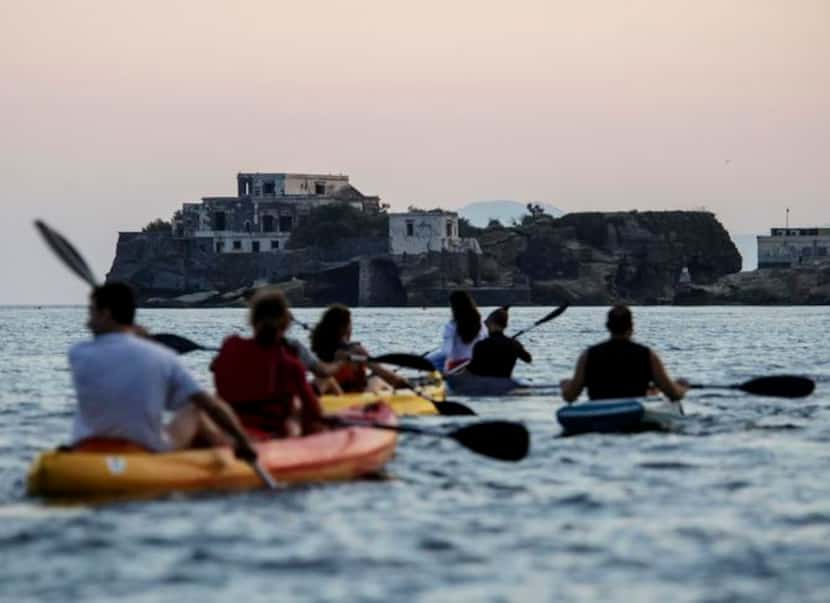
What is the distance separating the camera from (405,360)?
25.8 metres

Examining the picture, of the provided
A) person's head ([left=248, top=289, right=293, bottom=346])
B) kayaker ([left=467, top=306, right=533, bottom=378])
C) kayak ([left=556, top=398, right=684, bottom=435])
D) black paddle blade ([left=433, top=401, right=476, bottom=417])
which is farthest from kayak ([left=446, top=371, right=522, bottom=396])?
person's head ([left=248, top=289, right=293, bottom=346])

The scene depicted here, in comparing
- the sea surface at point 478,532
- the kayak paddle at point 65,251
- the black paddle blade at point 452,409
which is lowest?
the sea surface at point 478,532

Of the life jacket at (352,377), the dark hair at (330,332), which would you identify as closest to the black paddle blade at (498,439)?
the dark hair at (330,332)

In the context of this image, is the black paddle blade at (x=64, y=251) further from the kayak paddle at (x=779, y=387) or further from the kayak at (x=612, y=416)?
the kayak paddle at (x=779, y=387)

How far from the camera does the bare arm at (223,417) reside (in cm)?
1576

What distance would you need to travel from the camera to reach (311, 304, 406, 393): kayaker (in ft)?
75.5

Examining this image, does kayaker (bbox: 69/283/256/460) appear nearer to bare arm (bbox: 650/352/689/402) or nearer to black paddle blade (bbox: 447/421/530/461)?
black paddle blade (bbox: 447/421/530/461)

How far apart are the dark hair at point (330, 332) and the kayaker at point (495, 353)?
5.38 m

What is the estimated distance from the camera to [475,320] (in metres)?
28.8

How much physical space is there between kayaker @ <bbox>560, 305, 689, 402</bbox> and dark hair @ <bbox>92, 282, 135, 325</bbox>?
24.5ft

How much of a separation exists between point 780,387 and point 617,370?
3.32 metres

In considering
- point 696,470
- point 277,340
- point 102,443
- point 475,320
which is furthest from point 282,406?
point 475,320

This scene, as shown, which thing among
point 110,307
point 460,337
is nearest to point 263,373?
point 110,307

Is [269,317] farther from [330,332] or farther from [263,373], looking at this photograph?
[330,332]
